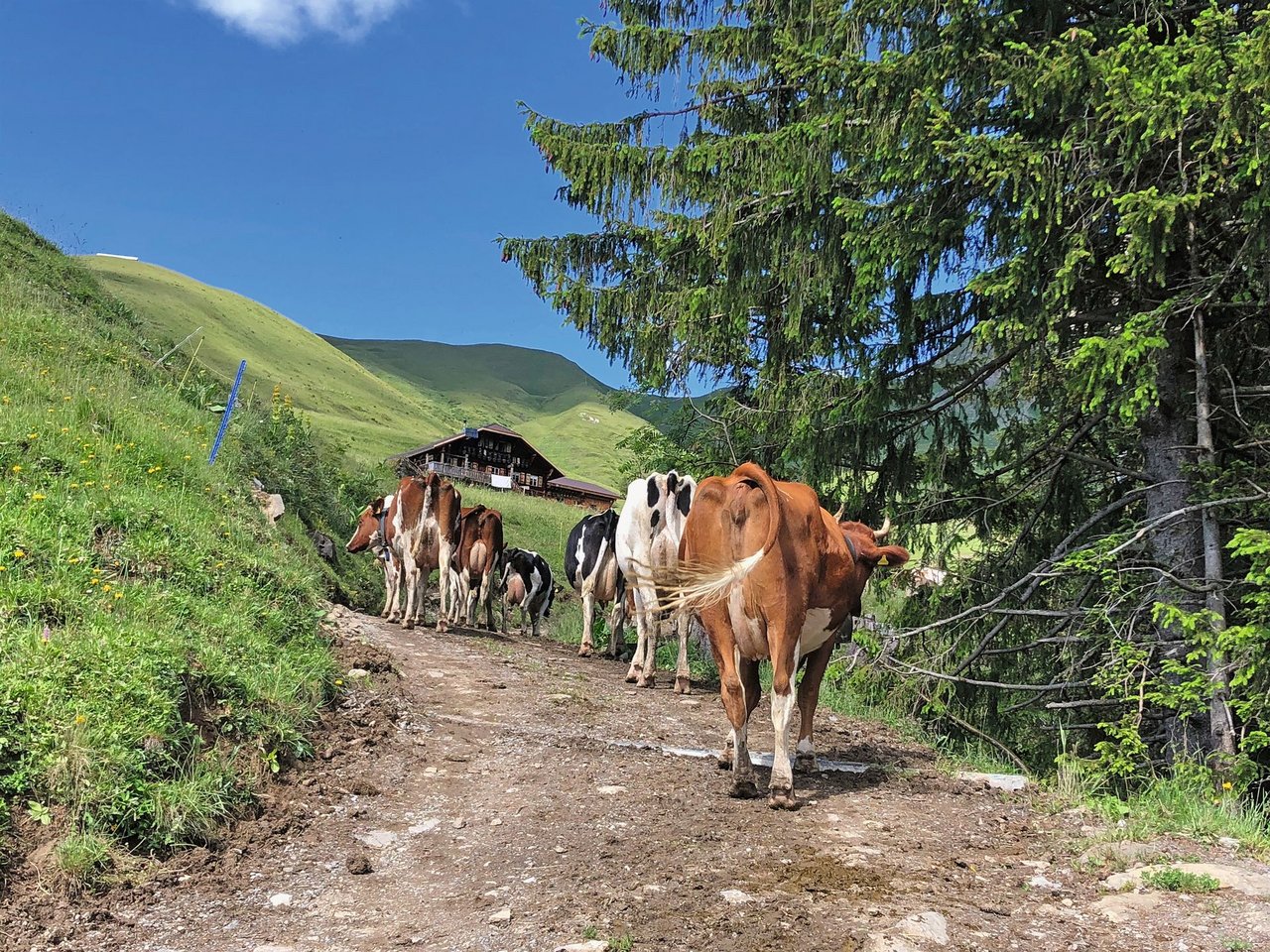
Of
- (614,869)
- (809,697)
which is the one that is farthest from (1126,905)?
(809,697)

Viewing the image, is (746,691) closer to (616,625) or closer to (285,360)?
(616,625)

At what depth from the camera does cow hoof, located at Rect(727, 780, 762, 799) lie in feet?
19.5

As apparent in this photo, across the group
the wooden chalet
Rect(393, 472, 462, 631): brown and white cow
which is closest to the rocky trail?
Rect(393, 472, 462, 631): brown and white cow

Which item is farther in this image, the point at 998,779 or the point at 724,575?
the point at 998,779

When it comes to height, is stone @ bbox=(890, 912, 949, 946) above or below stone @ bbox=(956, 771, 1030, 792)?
below

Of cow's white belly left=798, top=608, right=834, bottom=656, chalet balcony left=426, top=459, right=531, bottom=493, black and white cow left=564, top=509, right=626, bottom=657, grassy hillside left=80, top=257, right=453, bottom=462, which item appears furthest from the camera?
grassy hillside left=80, top=257, right=453, bottom=462

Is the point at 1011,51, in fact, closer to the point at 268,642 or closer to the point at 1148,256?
the point at 1148,256

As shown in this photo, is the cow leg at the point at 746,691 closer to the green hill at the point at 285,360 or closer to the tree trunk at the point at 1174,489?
the tree trunk at the point at 1174,489

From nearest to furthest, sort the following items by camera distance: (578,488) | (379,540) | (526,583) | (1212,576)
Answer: (1212,576) < (379,540) < (526,583) < (578,488)

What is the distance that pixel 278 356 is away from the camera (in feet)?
374

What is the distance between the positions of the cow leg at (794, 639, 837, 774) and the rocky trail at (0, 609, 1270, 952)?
24 cm

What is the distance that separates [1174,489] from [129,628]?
28.8ft

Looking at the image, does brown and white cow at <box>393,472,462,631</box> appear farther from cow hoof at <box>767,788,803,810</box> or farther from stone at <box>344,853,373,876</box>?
cow hoof at <box>767,788,803,810</box>

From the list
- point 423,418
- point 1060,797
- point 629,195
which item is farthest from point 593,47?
point 423,418
